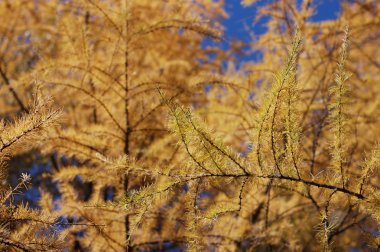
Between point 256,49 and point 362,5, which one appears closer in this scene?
point 362,5

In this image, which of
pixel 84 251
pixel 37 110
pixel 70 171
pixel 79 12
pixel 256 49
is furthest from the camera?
pixel 256 49

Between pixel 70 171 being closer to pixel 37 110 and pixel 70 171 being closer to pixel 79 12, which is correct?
pixel 37 110

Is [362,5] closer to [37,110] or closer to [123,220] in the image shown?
[123,220]

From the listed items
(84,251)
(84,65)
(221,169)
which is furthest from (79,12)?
(221,169)

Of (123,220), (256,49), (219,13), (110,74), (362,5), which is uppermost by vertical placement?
(219,13)

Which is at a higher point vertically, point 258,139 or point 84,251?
point 258,139

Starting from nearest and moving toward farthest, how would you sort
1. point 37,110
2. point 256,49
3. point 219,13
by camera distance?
1. point 37,110
2. point 256,49
3. point 219,13

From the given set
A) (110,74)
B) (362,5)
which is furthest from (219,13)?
(110,74)
